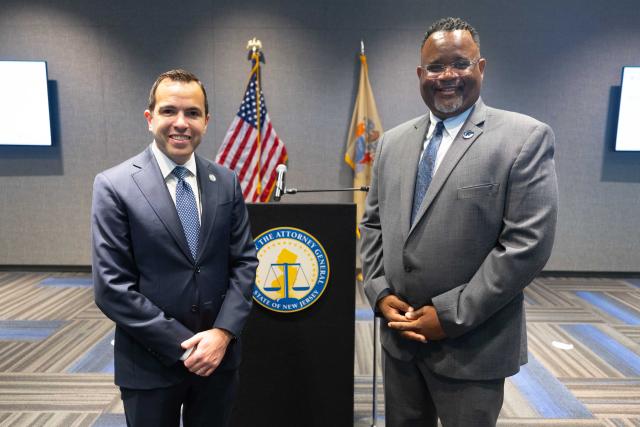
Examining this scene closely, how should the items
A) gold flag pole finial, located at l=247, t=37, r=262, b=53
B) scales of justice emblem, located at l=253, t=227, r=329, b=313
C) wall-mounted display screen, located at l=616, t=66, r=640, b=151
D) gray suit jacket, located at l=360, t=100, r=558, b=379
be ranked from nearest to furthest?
gray suit jacket, located at l=360, t=100, r=558, b=379, scales of justice emblem, located at l=253, t=227, r=329, b=313, gold flag pole finial, located at l=247, t=37, r=262, b=53, wall-mounted display screen, located at l=616, t=66, r=640, b=151

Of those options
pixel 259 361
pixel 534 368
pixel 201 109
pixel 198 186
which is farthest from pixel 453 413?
pixel 534 368

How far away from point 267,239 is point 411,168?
632mm

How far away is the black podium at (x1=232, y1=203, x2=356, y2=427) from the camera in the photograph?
1618 mm

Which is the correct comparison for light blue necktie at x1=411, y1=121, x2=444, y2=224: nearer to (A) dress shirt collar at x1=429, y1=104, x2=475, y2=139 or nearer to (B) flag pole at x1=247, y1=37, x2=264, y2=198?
(A) dress shirt collar at x1=429, y1=104, x2=475, y2=139

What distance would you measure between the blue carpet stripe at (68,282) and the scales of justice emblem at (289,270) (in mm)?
3344

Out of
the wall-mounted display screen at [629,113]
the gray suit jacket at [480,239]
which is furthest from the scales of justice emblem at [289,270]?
the wall-mounted display screen at [629,113]

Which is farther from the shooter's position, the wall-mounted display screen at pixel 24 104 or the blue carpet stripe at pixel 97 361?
the wall-mounted display screen at pixel 24 104

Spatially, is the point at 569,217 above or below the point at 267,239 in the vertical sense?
below

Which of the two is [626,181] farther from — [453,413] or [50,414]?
[50,414]

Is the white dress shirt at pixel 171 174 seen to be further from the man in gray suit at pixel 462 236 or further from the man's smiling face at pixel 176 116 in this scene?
the man in gray suit at pixel 462 236

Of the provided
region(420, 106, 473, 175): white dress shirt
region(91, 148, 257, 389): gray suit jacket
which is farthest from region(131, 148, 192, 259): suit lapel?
region(420, 106, 473, 175): white dress shirt

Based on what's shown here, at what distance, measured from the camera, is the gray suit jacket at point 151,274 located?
3.54 feet

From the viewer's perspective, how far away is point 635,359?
2.82 meters

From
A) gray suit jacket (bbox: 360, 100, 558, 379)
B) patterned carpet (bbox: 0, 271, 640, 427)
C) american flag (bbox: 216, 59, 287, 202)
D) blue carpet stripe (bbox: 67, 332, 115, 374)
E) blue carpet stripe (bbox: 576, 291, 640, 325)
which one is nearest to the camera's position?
gray suit jacket (bbox: 360, 100, 558, 379)
